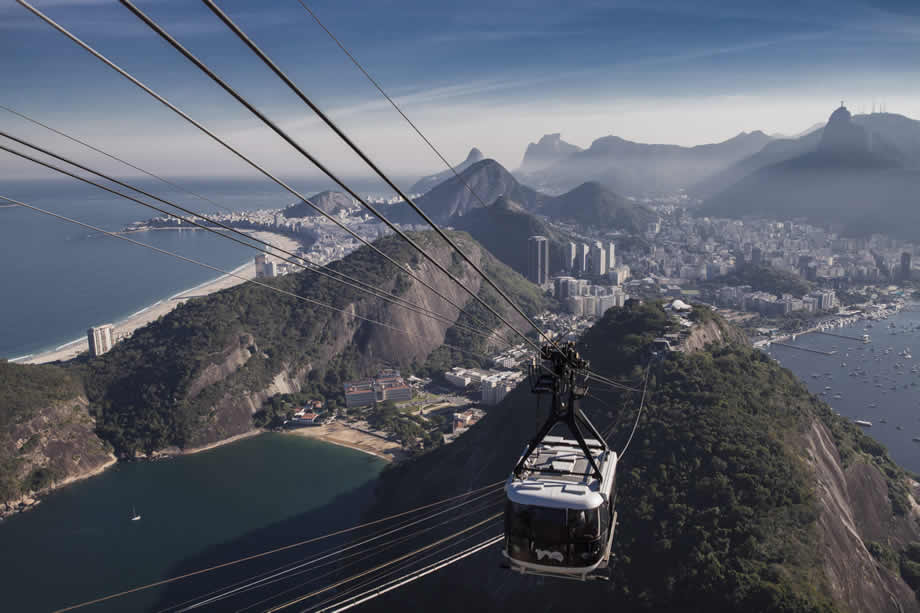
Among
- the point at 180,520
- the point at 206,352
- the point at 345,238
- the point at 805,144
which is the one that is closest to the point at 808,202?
the point at 805,144

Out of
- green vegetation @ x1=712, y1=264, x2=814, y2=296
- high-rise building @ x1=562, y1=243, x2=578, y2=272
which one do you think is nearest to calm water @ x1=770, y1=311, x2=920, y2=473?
green vegetation @ x1=712, y1=264, x2=814, y2=296

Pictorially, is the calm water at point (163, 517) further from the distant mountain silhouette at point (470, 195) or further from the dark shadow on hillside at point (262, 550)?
the distant mountain silhouette at point (470, 195)

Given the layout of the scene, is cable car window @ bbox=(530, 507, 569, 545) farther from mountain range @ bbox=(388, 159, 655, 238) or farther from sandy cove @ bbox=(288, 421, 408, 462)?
mountain range @ bbox=(388, 159, 655, 238)

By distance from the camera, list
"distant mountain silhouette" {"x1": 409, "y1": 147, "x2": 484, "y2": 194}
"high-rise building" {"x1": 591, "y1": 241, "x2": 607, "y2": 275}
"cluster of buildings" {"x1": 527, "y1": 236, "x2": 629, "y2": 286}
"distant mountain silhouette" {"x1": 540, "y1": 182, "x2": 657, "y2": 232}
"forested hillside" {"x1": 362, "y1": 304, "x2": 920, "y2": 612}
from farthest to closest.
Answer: "distant mountain silhouette" {"x1": 409, "y1": 147, "x2": 484, "y2": 194}, "distant mountain silhouette" {"x1": 540, "y1": 182, "x2": 657, "y2": 232}, "high-rise building" {"x1": 591, "y1": 241, "x2": 607, "y2": 275}, "cluster of buildings" {"x1": 527, "y1": 236, "x2": 629, "y2": 286}, "forested hillside" {"x1": 362, "y1": 304, "x2": 920, "y2": 612}

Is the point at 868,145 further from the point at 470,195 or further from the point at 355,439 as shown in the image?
the point at 355,439

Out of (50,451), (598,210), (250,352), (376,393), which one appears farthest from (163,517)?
(598,210)

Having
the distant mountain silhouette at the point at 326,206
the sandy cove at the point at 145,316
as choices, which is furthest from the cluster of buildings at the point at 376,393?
the distant mountain silhouette at the point at 326,206
